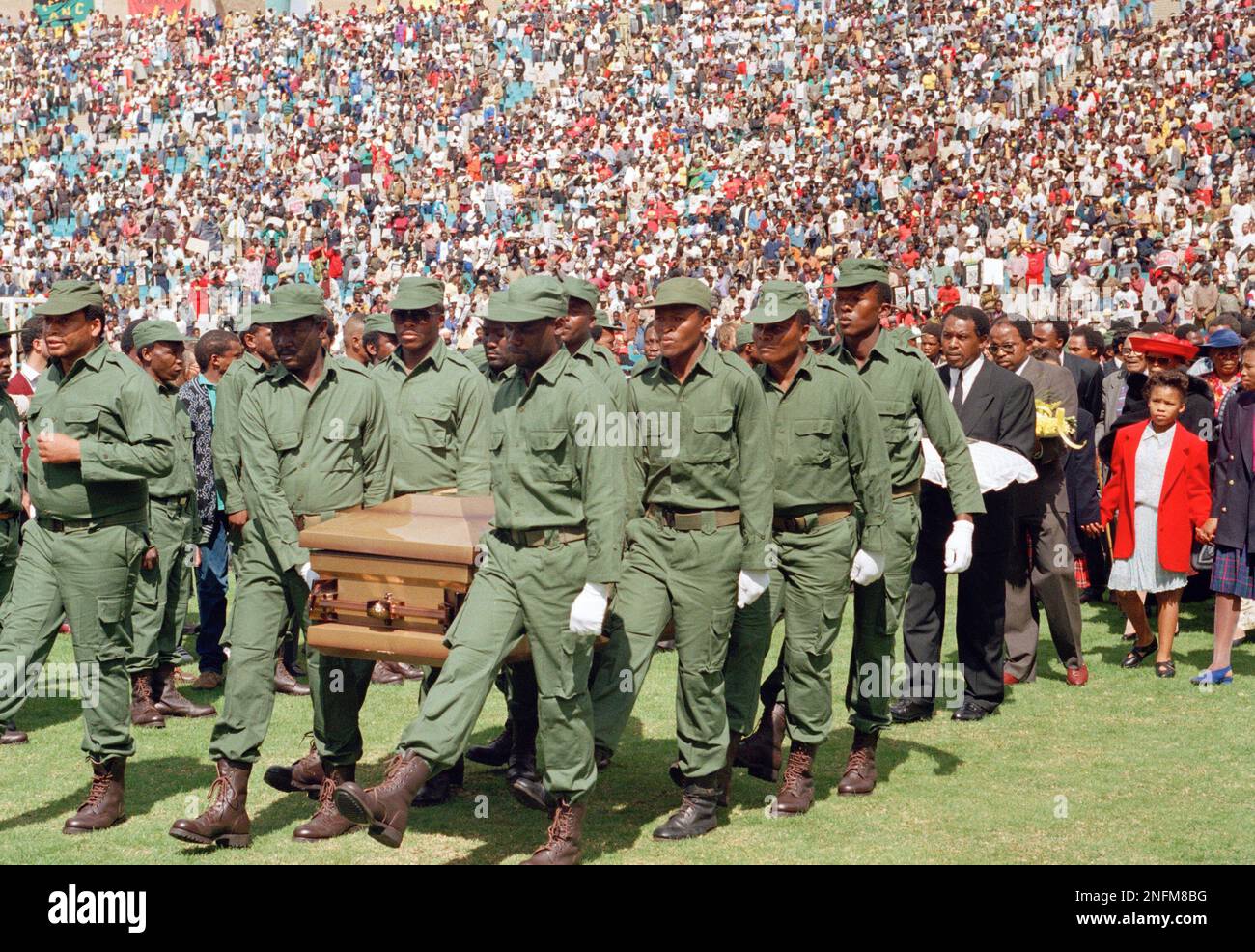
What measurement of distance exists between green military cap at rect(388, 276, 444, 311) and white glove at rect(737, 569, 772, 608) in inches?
101

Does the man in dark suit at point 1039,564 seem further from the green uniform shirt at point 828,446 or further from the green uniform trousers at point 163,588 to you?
the green uniform trousers at point 163,588

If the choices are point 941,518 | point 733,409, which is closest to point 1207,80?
point 941,518

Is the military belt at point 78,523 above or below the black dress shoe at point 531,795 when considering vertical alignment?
above

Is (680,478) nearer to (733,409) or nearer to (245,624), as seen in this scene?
(733,409)

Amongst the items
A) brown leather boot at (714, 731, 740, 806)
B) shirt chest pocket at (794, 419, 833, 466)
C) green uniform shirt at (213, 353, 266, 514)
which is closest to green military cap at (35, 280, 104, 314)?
green uniform shirt at (213, 353, 266, 514)

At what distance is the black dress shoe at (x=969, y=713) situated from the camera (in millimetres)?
8786

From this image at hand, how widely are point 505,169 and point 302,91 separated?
1056 cm

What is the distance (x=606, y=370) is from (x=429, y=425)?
1.06m

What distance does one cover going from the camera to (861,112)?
3319cm

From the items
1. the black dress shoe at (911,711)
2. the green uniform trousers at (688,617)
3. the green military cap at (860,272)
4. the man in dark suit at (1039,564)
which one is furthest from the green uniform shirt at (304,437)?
the man in dark suit at (1039,564)

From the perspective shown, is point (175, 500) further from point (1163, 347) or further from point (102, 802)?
point (1163, 347)

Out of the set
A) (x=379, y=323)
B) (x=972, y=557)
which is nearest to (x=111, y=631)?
(x=379, y=323)

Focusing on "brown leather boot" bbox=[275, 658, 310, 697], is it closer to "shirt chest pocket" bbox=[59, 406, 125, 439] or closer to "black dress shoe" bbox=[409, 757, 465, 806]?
"black dress shoe" bbox=[409, 757, 465, 806]

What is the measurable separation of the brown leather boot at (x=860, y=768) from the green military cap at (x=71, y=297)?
4188mm
